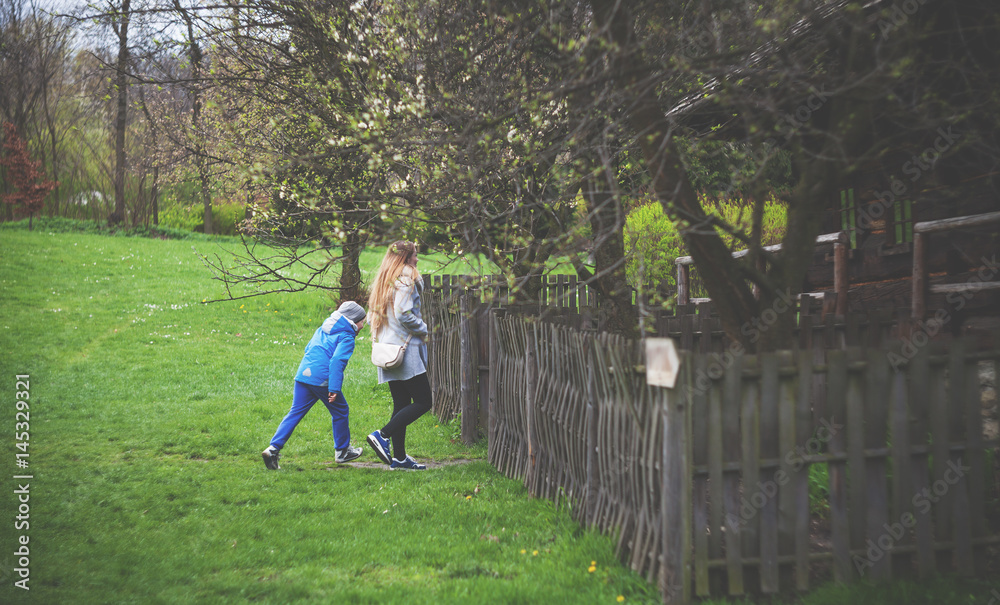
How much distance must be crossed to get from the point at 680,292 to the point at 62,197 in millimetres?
36814

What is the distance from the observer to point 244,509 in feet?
17.7

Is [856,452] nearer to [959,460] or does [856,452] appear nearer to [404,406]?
[959,460]

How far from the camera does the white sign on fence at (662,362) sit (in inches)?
131

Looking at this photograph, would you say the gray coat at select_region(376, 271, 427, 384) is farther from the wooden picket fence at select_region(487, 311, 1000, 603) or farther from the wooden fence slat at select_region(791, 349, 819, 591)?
the wooden fence slat at select_region(791, 349, 819, 591)

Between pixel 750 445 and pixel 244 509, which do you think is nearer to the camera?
pixel 750 445

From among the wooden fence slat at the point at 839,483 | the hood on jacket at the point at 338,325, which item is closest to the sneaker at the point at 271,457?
the hood on jacket at the point at 338,325

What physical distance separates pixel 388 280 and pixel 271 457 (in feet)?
6.83

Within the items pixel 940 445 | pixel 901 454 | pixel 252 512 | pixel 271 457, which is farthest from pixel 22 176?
pixel 940 445

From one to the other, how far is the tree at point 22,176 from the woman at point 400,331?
31120 millimetres

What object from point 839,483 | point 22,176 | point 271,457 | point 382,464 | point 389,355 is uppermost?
point 22,176

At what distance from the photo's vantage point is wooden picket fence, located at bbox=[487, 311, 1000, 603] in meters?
3.53

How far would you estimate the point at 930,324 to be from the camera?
246 inches

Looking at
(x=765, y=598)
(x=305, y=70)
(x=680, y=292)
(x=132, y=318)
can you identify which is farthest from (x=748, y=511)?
(x=132, y=318)

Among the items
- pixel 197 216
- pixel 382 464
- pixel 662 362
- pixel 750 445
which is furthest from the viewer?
pixel 197 216
